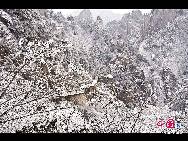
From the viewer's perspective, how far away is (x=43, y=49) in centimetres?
525

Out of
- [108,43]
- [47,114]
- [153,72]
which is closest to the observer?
[47,114]

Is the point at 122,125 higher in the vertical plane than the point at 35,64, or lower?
lower

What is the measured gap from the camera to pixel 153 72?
10.1 m

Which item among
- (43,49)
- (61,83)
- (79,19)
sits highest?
(79,19)

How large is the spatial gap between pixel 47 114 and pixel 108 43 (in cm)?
806

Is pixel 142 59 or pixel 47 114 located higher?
pixel 142 59

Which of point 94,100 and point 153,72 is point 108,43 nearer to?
point 153,72

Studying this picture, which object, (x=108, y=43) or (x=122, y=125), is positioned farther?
(x=108, y=43)

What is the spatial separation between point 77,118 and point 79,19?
1064 cm
